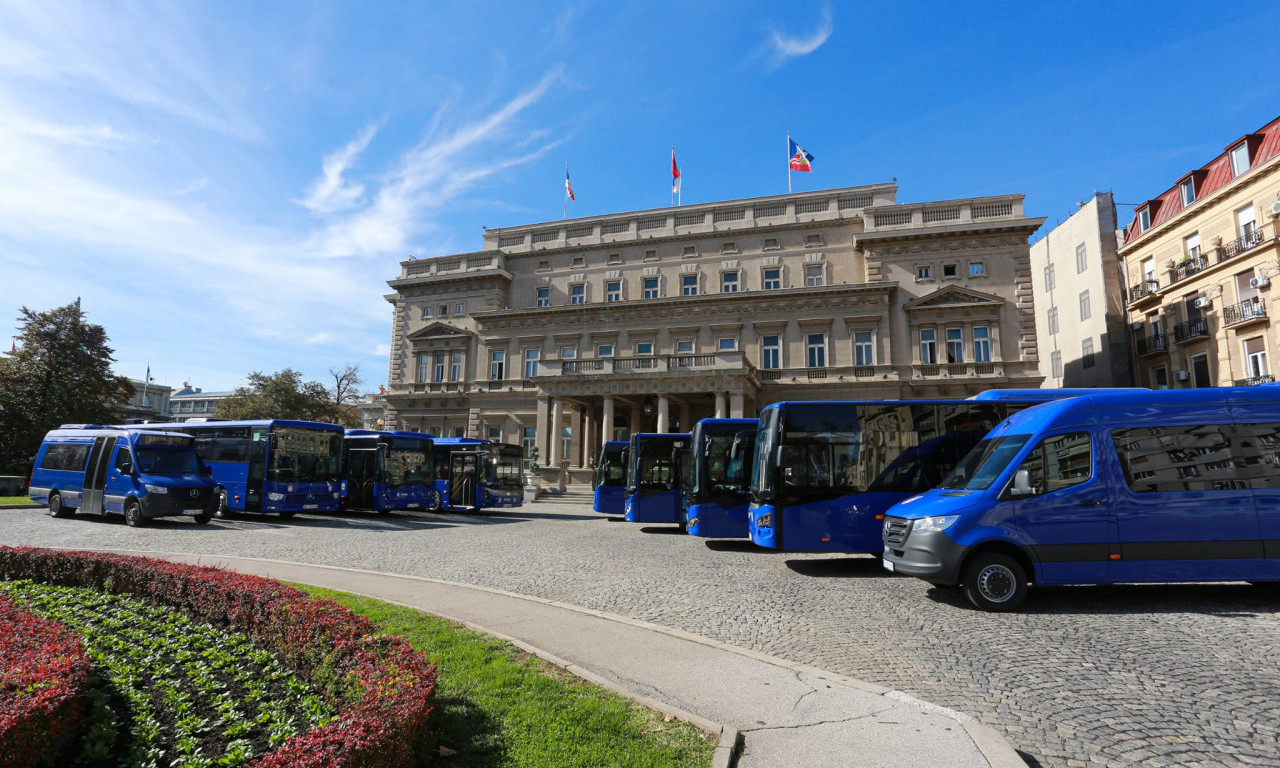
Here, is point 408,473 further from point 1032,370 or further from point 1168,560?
point 1032,370

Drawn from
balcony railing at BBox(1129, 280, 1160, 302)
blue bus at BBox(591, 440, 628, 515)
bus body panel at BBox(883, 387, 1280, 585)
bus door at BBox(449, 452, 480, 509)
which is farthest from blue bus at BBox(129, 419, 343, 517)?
balcony railing at BBox(1129, 280, 1160, 302)

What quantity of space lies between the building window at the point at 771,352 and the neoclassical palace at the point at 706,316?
0.08 meters

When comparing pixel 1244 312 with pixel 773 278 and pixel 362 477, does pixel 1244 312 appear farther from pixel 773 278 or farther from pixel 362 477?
pixel 362 477

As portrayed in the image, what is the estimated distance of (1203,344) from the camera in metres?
29.5

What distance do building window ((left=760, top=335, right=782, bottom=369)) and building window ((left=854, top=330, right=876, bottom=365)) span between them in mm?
4267

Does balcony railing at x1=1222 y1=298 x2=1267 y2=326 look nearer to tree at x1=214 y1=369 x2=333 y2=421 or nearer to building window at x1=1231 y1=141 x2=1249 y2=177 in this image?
building window at x1=1231 y1=141 x2=1249 y2=177

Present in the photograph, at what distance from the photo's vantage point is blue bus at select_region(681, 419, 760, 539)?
1459cm

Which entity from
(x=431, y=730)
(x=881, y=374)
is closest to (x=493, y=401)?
(x=881, y=374)

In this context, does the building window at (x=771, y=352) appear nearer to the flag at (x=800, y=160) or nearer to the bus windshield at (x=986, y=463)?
the flag at (x=800, y=160)

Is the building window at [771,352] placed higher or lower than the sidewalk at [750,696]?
higher

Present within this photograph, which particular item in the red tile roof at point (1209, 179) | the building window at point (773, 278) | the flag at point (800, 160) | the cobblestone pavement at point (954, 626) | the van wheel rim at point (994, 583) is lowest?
the cobblestone pavement at point (954, 626)

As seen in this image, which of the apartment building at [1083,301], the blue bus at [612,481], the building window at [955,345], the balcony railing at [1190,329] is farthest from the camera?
the apartment building at [1083,301]

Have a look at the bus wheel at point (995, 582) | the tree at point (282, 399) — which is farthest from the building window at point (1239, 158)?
the tree at point (282, 399)

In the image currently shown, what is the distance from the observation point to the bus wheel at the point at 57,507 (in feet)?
63.7
